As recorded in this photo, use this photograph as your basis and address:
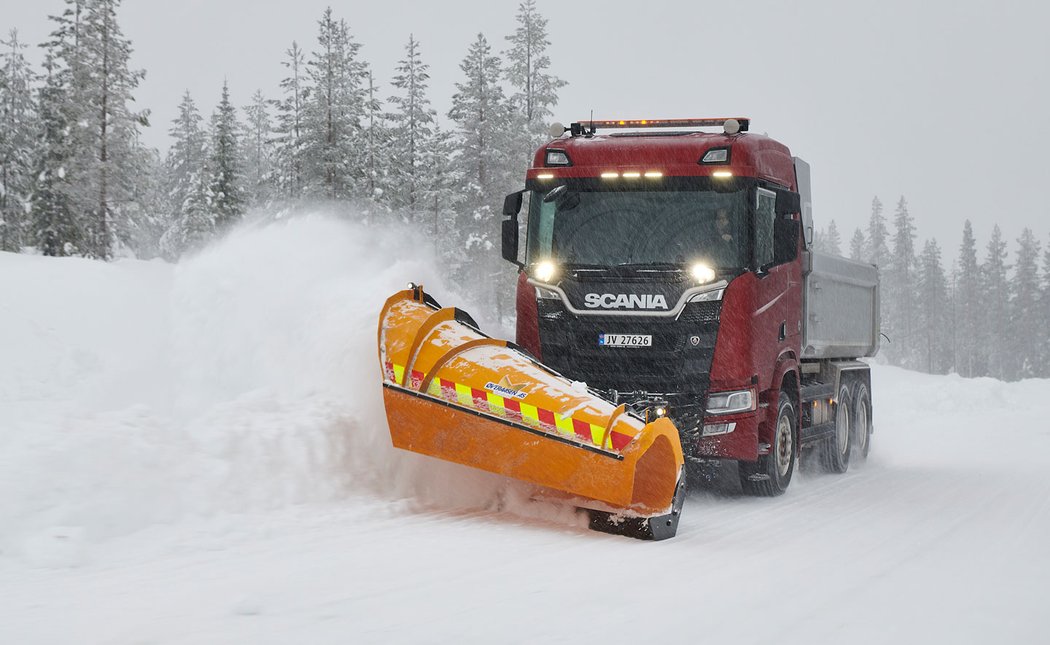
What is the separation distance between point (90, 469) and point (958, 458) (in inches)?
428

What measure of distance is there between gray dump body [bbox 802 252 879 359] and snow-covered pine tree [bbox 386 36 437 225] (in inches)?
1220

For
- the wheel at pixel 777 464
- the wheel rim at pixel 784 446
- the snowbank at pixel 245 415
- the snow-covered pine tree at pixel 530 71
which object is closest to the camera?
the snowbank at pixel 245 415

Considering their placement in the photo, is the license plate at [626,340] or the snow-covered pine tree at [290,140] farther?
the snow-covered pine tree at [290,140]

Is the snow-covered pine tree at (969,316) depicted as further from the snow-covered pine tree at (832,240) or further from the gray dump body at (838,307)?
the gray dump body at (838,307)

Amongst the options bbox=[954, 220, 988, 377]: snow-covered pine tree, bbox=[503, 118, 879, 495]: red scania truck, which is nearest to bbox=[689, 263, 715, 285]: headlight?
bbox=[503, 118, 879, 495]: red scania truck

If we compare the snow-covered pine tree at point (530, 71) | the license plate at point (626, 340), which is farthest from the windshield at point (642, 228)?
the snow-covered pine tree at point (530, 71)

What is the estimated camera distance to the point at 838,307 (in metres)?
10.7

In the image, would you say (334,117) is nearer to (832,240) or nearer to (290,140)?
(290,140)

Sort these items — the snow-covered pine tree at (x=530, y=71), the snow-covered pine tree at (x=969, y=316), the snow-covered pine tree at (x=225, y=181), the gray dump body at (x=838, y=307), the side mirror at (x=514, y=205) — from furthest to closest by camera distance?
the snow-covered pine tree at (x=969, y=316), the snow-covered pine tree at (x=225, y=181), the snow-covered pine tree at (x=530, y=71), the gray dump body at (x=838, y=307), the side mirror at (x=514, y=205)

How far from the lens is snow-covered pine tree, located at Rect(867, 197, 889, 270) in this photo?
8934 centimetres

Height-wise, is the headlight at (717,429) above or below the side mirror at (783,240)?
below

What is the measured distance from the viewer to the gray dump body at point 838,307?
926cm

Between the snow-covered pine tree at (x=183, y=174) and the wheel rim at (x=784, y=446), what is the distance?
4427 cm

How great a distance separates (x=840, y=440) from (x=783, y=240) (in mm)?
4302
